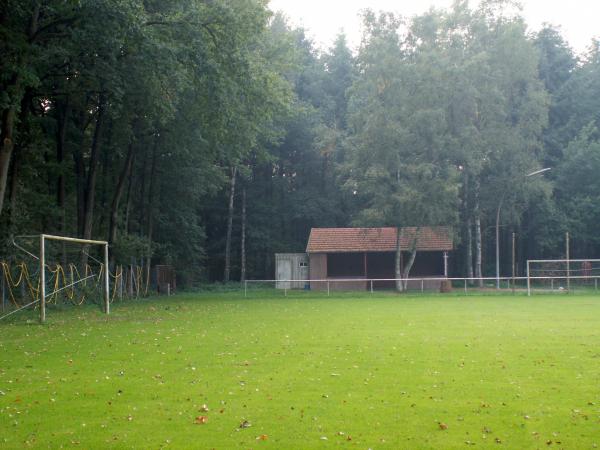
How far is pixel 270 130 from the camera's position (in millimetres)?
43125

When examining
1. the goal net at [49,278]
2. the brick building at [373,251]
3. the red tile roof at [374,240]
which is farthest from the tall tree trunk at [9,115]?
the red tile roof at [374,240]

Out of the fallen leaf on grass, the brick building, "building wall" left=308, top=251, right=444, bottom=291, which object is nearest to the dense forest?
the brick building

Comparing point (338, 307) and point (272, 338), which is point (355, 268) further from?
point (272, 338)

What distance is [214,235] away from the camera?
2367 inches

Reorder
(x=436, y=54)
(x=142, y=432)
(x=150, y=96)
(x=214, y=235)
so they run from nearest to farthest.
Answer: (x=142, y=432) < (x=150, y=96) < (x=436, y=54) < (x=214, y=235)

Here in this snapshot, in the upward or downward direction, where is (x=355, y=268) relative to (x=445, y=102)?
downward

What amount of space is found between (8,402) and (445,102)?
38.2 metres

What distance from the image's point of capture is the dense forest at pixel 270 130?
25172 mm

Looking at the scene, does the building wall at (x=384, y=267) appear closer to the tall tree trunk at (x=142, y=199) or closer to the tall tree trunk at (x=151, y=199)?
the tall tree trunk at (x=151, y=199)

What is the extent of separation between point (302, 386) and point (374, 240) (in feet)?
120

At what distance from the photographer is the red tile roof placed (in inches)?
1770

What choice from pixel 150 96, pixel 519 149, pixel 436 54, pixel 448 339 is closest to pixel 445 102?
pixel 436 54

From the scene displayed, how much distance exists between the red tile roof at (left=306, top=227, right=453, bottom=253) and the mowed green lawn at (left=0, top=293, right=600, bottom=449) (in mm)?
25988

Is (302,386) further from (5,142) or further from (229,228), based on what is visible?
(229,228)
